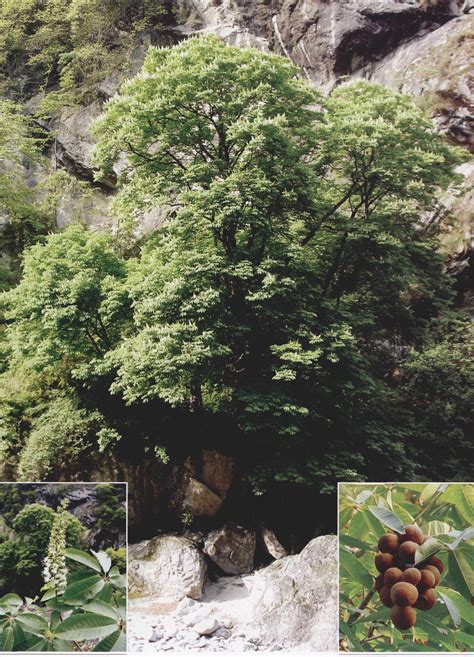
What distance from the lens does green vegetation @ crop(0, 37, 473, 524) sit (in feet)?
32.8

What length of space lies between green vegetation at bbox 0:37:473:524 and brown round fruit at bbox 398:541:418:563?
5393mm

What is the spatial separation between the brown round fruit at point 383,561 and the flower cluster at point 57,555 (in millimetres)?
2199

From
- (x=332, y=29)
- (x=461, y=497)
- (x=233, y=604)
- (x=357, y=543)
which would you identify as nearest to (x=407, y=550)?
(x=357, y=543)

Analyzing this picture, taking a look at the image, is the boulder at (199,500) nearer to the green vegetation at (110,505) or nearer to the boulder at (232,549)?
the boulder at (232,549)

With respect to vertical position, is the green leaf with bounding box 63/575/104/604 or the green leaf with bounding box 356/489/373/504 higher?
the green leaf with bounding box 356/489/373/504

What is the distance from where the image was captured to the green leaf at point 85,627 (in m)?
3.71

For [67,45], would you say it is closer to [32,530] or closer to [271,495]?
[271,495]

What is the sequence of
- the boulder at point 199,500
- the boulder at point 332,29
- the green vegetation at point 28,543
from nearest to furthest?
the green vegetation at point 28,543 → the boulder at point 199,500 → the boulder at point 332,29

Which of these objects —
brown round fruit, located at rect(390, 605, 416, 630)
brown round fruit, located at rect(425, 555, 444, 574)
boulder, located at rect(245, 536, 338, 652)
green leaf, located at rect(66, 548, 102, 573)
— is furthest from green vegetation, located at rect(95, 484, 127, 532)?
boulder, located at rect(245, 536, 338, 652)

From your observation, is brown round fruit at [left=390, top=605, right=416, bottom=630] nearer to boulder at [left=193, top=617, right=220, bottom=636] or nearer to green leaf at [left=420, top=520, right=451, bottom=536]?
green leaf at [left=420, top=520, right=451, bottom=536]

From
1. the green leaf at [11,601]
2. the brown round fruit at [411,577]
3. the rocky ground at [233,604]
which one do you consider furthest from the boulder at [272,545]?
the green leaf at [11,601]

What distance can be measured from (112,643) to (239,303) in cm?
727

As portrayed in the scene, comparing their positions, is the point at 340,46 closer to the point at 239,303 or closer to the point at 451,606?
the point at 239,303

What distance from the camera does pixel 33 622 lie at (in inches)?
148
